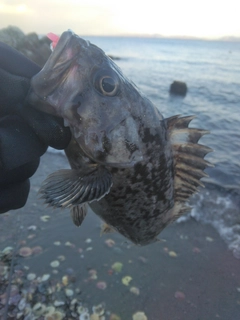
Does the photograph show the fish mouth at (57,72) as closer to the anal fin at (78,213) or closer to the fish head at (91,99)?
the fish head at (91,99)

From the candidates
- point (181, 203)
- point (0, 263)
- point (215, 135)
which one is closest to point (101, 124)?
point (181, 203)

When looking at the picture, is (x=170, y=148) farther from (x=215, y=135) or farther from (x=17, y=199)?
(x=215, y=135)

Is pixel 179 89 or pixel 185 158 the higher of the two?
pixel 185 158

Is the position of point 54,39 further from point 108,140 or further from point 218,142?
point 218,142

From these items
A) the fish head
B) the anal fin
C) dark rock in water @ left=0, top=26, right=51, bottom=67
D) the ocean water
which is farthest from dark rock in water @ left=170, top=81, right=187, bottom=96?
the fish head

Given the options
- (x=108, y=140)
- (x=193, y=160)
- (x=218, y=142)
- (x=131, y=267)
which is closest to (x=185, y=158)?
(x=193, y=160)

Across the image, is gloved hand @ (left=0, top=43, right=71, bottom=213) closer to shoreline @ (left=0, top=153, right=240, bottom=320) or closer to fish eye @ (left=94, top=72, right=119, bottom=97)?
fish eye @ (left=94, top=72, right=119, bottom=97)
